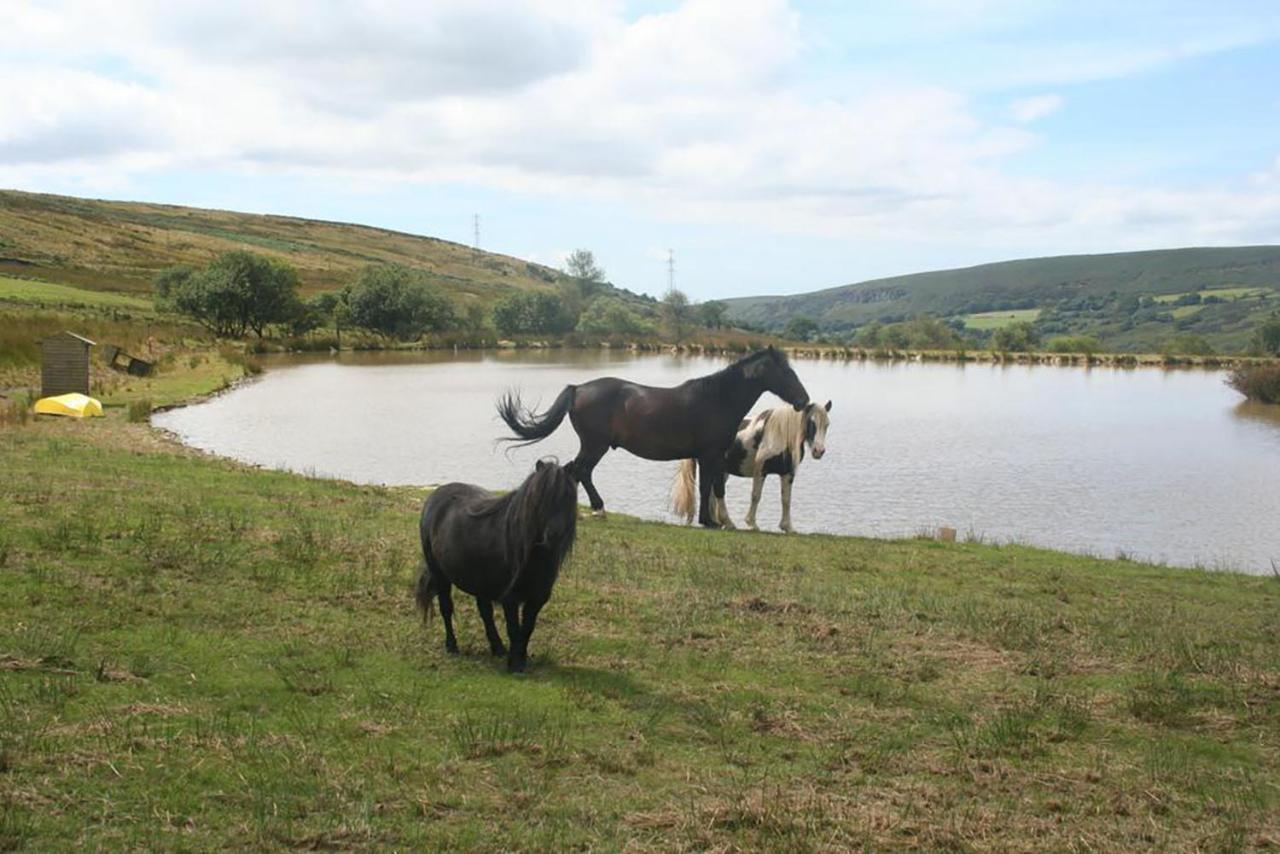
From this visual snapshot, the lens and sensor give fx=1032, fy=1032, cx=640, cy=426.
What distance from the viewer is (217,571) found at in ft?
28.5

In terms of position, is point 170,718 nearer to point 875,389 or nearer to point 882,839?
point 882,839

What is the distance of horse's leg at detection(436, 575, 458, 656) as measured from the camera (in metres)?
7.29

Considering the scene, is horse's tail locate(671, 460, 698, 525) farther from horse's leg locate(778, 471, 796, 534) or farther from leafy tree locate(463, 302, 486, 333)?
leafy tree locate(463, 302, 486, 333)

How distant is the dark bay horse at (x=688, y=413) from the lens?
15.5m

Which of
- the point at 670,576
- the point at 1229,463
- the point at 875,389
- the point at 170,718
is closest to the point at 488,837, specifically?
the point at 170,718

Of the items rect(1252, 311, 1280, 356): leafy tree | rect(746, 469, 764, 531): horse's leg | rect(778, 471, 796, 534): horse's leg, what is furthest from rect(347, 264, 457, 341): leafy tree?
rect(778, 471, 796, 534): horse's leg

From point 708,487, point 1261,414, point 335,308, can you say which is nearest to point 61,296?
point 335,308

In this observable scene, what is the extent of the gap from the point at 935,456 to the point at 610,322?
77.4 meters

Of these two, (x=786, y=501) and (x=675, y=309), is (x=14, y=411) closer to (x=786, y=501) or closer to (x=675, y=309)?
(x=786, y=501)

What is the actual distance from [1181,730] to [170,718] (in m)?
6.04

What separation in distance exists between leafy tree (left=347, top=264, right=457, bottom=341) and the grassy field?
7512 centimetres

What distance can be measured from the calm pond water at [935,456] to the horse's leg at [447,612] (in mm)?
10553

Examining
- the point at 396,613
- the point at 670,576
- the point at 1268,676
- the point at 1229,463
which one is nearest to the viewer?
the point at 1268,676

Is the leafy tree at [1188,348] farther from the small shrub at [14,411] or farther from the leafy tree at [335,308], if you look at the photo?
the small shrub at [14,411]
